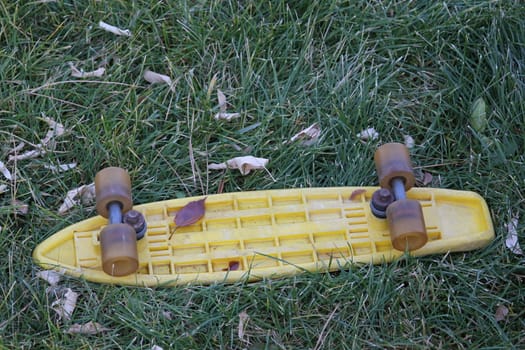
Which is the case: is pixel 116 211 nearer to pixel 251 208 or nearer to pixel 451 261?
pixel 251 208

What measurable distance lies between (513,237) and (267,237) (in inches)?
34.6

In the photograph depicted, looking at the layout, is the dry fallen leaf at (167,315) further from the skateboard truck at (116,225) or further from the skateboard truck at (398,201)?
the skateboard truck at (398,201)

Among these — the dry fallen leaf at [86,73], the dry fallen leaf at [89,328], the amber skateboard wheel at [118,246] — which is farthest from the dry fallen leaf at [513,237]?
the dry fallen leaf at [86,73]

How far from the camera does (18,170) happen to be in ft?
11.3

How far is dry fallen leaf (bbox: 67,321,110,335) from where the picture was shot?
305cm

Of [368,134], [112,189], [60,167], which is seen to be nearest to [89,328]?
[112,189]

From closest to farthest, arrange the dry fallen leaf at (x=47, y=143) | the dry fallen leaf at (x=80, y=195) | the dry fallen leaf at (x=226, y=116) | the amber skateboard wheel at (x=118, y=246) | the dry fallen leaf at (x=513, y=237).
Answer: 1. the amber skateboard wheel at (x=118, y=246)
2. the dry fallen leaf at (x=513, y=237)
3. the dry fallen leaf at (x=80, y=195)
4. the dry fallen leaf at (x=47, y=143)
5. the dry fallen leaf at (x=226, y=116)

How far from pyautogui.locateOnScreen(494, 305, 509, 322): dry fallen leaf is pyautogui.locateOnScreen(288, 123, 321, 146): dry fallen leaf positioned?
0.95 m

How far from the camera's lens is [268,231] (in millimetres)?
3301

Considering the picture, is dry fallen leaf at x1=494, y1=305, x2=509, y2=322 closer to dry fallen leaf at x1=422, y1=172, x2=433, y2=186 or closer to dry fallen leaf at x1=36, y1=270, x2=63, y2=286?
dry fallen leaf at x1=422, y1=172, x2=433, y2=186

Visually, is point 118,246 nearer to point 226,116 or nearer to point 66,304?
point 66,304

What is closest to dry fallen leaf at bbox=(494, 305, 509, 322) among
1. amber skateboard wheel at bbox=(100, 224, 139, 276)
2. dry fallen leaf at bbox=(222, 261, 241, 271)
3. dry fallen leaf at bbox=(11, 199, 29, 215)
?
dry fallen leaf at bbox=(222, 261, 241, 271)

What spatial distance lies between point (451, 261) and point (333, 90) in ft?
2.81

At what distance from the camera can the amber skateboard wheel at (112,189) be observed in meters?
3.14
